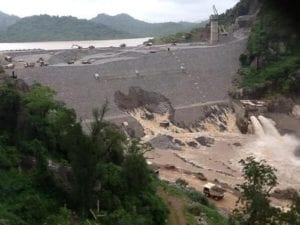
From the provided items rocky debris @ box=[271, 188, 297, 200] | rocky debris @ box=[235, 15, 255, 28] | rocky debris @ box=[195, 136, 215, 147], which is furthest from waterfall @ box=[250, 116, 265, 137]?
rocky debris @ box=[235, 15, 255, 28]

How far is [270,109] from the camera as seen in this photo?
100 feet

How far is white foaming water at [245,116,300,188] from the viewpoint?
21.8 meters

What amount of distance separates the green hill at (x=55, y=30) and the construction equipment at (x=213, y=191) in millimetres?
61443

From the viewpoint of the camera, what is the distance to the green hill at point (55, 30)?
258ft

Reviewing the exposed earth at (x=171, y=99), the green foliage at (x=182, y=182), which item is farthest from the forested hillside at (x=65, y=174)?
the exposed earth at (x=171, y=99)

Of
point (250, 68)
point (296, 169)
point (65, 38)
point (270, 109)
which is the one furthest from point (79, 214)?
point (65, 38)

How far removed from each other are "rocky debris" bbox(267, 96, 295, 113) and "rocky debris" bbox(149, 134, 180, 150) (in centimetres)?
770

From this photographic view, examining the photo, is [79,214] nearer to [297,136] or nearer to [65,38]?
[297,136]

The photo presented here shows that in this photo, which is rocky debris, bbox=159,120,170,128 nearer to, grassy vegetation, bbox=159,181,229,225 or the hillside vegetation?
→ the hillside vegetation

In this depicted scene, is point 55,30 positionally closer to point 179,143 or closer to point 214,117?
point 214,117

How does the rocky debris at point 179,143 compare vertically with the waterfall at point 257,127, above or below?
below

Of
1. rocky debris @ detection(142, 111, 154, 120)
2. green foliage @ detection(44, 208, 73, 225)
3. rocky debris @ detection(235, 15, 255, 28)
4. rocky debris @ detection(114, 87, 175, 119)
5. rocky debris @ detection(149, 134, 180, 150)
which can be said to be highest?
rocky debris @ detection(235, 15, 255, 28)

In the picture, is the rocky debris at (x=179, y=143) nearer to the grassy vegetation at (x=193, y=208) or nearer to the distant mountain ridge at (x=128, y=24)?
the grassy vegetation at (x=193, y=208)

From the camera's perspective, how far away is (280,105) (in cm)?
3077
